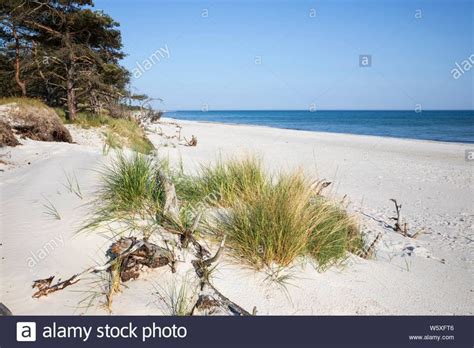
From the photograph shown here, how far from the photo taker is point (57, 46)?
556 inches

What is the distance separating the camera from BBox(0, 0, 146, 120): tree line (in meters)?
12.4

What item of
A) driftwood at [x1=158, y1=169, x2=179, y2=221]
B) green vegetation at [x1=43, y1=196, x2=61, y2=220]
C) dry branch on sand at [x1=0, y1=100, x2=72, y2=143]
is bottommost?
green vegetation at [x1=43, y1=196, x2=61, y2=220]

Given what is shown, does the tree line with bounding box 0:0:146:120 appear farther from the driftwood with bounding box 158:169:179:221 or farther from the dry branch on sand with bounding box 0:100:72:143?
the driftwood with bounding box 158:169:179:221

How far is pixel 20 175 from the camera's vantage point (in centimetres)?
489

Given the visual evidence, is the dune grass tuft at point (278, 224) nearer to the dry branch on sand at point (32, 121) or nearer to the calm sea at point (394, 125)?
the dry branch on sand at point (32, 121)

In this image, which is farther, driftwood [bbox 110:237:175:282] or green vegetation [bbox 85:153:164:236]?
green vegetation [bbox 85:153:164:236]

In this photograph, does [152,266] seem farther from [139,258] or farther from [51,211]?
[51,211]

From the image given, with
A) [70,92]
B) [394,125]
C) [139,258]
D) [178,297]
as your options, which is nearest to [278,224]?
[178,297]

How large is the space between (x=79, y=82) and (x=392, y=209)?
43.7 ft

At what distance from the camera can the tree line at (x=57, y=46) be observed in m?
12.4

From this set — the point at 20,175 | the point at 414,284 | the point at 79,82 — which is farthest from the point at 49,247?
the point at 79,82

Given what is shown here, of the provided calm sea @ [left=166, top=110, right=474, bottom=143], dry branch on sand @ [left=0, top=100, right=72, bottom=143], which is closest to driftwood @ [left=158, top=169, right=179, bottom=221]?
dry branch on sand @ [left=0, top=100, right=72, bottom=143]

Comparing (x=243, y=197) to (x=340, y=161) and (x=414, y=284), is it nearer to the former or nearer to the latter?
(x=414, y=284)

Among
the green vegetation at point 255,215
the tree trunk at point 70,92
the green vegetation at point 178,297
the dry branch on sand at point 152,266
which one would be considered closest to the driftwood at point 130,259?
the dry branch on sand at point 152,266
